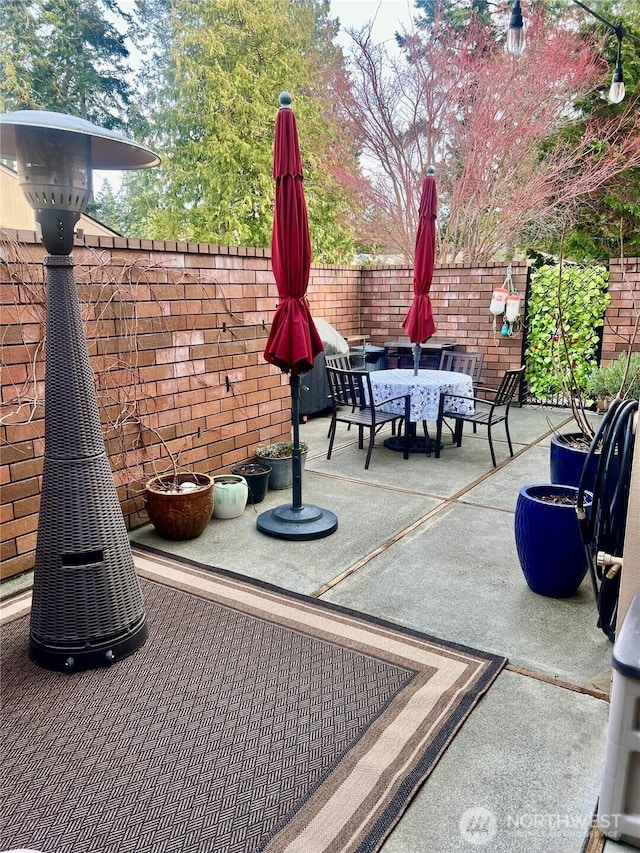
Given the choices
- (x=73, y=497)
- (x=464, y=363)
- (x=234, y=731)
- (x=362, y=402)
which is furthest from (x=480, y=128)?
(x=234, y=731)

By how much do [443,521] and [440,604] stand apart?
1.11 meters

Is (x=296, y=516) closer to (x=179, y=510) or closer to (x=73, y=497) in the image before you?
(x=179, y=510)

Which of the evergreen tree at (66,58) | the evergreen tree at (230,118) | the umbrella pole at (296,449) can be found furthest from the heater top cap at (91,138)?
the evergreen tree at (66,58)

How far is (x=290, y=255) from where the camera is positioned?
3471 millimetres

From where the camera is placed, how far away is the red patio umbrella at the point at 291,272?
3.35 meters

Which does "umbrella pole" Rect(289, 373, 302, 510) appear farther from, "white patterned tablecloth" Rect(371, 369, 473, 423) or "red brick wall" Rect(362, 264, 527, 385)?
"red brick wall" Rect(362, 264, 527, 385)

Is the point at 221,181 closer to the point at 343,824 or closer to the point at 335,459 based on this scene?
the point at 335,459

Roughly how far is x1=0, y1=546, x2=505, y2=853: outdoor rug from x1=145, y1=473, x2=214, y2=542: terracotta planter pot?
0.78 meters

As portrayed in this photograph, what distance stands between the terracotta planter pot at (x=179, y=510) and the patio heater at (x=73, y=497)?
1.07 metres

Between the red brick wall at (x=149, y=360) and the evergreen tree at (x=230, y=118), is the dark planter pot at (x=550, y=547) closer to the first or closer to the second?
the red brick wall at (x=149, y=360)

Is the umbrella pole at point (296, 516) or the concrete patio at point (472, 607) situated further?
the umbrella pole at point (296, 516)

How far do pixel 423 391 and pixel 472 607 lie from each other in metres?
2.69

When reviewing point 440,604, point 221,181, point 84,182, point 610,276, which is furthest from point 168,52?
point 440,604

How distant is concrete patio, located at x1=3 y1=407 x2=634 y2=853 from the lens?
175cm
